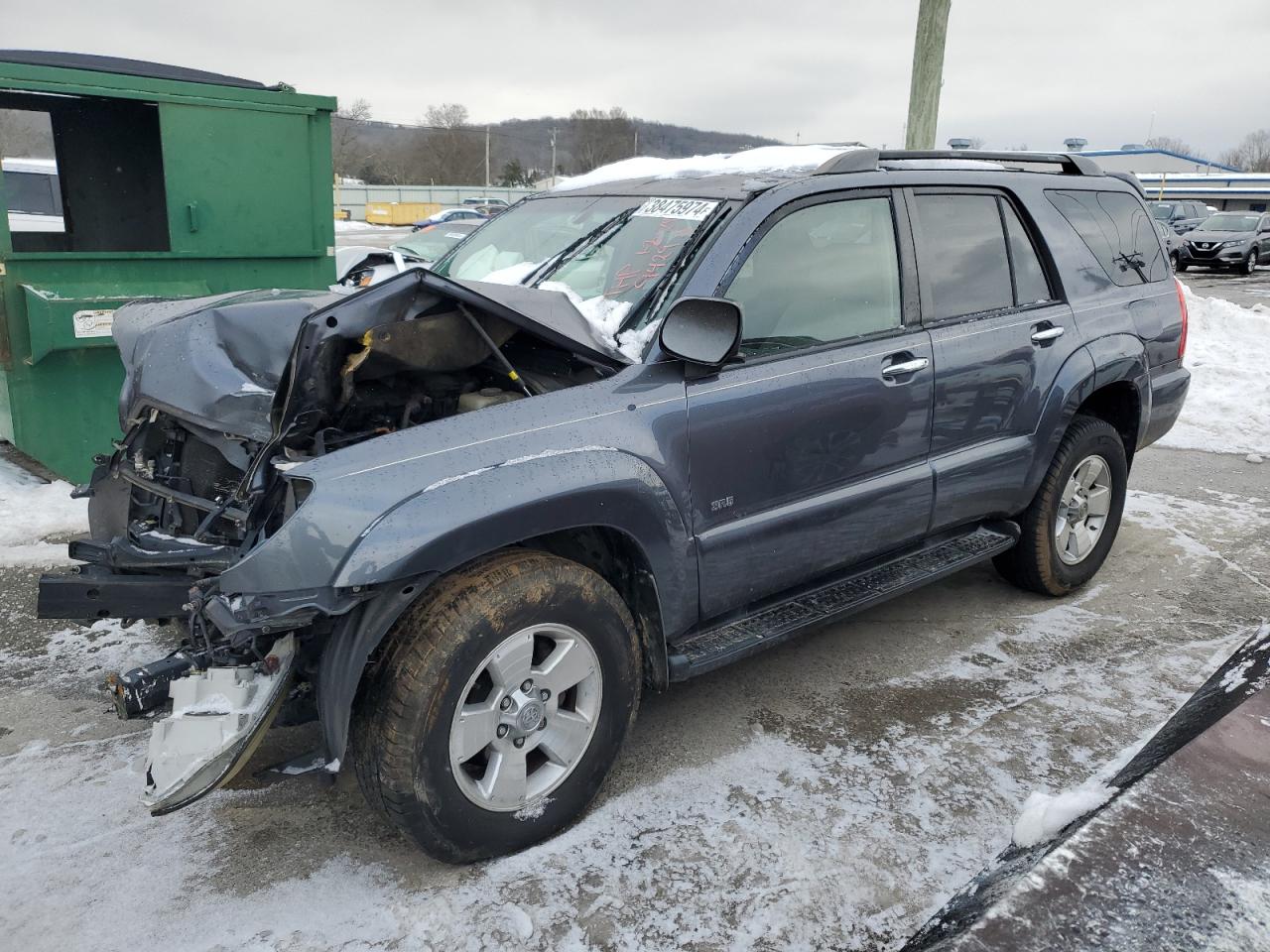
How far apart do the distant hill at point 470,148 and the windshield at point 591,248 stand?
239 feet

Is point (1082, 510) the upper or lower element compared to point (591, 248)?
lower

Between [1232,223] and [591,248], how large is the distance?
88.9 feet

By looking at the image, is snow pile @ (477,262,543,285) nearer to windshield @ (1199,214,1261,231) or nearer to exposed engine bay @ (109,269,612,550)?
exposed engine bay @ (109,269,612,550)

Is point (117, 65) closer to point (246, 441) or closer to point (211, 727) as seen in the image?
point (246, 441)

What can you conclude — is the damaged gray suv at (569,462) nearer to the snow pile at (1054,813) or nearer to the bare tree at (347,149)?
the snow pile at (1054,813)

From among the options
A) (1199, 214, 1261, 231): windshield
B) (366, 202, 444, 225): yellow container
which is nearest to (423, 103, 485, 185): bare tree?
(366, 202, 444, 225): yellow container

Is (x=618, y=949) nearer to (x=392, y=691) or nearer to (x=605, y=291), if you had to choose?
(x=392, y=691)

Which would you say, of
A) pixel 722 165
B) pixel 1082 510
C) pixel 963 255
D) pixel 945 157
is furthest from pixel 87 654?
pixel 1082 510

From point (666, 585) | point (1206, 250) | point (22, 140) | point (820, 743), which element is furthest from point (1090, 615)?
point (1206, 250)

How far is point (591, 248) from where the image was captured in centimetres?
354

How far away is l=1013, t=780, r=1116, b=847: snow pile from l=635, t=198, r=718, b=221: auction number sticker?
80.3 inches

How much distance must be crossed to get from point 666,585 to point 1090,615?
2538 millimetres

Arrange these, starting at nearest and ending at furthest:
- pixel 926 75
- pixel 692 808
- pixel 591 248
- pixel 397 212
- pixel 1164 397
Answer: pixel 692 808 → pixel 591 248 → pixel 1164 397 → pixel 926 75 → pixel 397 212

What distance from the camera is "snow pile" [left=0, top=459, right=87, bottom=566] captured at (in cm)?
492
